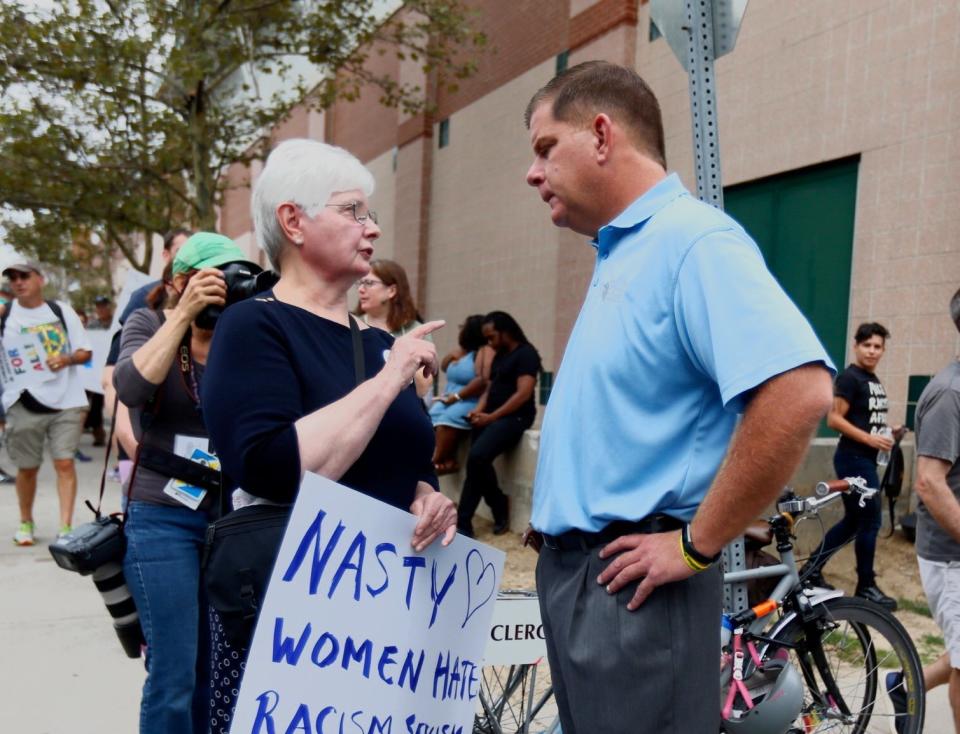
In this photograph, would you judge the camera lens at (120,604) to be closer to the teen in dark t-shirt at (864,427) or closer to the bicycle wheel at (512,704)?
the bicycle wheel at (512,704)

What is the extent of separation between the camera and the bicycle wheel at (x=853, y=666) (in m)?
3.37

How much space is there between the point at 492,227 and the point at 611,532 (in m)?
12.8

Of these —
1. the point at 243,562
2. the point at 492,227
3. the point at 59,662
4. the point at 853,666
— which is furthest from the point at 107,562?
the point at 492,227

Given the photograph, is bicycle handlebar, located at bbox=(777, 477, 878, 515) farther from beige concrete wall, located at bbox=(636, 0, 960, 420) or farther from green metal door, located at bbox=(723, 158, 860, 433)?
green metal door, located at bbox=(723, 158, 860, 433)

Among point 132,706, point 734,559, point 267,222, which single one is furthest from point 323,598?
point 132,706

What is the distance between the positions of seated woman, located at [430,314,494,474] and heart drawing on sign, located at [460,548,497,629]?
5827 mm

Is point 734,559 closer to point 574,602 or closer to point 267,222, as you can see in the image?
point 574,602

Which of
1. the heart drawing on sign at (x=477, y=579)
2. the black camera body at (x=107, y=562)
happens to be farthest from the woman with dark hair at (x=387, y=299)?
the heart drawing on sign at (x=477, y=579)

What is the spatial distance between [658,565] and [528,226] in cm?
1191

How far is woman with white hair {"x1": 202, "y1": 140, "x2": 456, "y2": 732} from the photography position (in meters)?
1.84

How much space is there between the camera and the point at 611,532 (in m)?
1.79

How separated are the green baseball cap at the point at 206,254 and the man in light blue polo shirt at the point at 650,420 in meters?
1.20

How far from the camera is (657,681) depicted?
1716 mm

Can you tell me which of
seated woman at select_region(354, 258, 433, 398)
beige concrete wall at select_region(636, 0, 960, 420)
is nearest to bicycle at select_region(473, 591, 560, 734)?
seated woman at select_region(354, 258, 433, 398)
